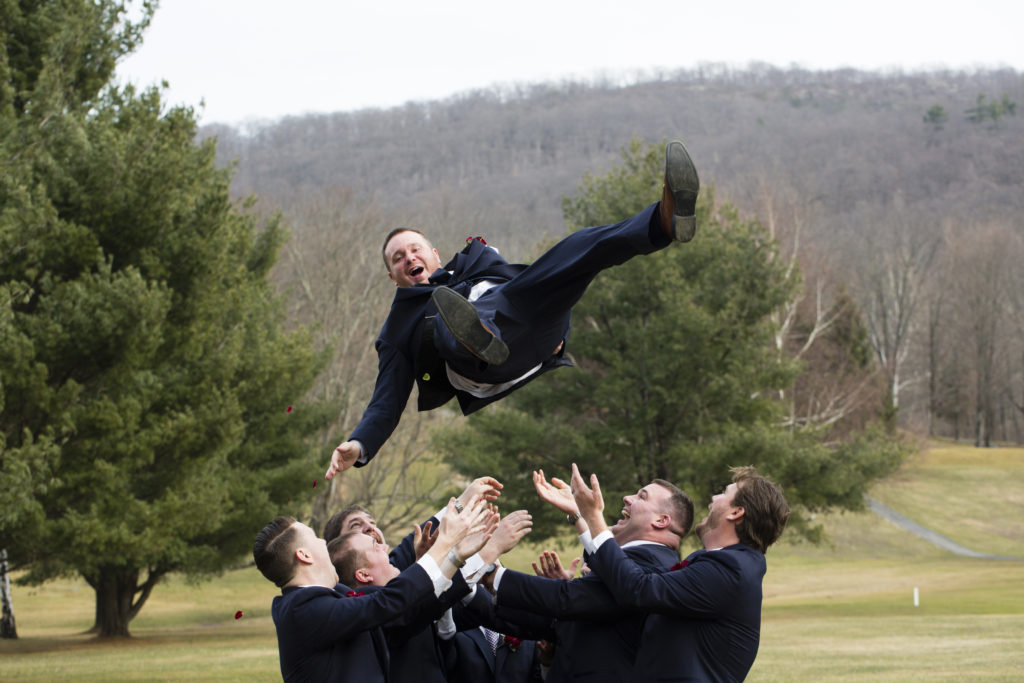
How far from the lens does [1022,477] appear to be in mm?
48375

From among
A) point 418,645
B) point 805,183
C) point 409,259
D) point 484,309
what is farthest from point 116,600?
point 805,183

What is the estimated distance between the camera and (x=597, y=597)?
13.8 feet

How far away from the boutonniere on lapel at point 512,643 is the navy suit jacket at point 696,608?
37.6 inches

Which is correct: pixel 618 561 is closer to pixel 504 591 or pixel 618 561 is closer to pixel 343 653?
pixel 504 591

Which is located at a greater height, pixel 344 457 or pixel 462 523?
pixel 344 457

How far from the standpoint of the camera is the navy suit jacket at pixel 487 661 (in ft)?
15.7

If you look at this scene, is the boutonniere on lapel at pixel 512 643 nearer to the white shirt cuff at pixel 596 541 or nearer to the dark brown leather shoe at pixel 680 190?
the white shirt cuff at pixel 596 541

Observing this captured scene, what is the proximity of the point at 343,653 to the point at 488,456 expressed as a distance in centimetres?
1689

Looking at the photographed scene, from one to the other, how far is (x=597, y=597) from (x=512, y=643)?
0.92m

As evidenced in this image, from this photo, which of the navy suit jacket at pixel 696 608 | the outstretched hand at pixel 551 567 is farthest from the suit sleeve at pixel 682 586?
the outstretched hand at pixel 551 567

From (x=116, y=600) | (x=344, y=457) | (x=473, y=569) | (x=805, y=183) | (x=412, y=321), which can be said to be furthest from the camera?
(x=805, y=183)

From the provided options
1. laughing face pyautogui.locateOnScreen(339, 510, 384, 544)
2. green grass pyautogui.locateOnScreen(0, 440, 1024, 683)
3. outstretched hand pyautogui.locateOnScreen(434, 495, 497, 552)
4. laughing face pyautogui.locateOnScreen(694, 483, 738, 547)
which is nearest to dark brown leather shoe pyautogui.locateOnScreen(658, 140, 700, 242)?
laughing face pyautogui.locateOnScreen(694, 483, 738, 547)

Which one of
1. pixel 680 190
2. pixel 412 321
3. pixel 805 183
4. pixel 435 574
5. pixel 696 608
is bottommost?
pixel 696 608

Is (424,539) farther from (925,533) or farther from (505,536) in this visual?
(925,533)
